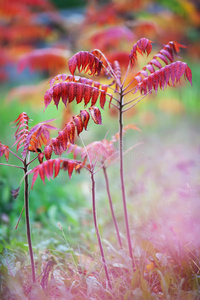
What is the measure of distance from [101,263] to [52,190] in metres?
1.95

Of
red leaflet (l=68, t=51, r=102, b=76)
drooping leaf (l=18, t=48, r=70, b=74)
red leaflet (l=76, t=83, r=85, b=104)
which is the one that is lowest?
red leaflet (l=76, t=83, r=85, b=104)

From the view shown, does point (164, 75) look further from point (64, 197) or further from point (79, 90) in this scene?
point (64, 197)

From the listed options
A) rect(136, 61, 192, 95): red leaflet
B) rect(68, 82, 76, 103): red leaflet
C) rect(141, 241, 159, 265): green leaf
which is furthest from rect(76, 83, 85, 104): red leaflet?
rect(141, 241, 159, 265): green leaf

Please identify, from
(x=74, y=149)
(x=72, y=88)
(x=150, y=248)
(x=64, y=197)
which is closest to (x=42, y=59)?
(x=64, y=197)

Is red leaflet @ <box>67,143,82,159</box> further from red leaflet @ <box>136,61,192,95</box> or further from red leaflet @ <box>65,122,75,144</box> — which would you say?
red leaflet @ <box>136,61,192,95</box>

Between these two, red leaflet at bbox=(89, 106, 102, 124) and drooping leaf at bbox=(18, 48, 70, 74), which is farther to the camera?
drooping leaf at bbox=(18, 48, 70, 74)

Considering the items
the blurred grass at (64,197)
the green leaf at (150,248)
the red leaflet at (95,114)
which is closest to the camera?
the red leaflet at (95,114)

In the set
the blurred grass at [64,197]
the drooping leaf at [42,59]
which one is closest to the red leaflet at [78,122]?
the blurred grass at [64,197]

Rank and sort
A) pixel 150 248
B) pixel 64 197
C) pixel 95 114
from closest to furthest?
pixel 95 114
pixel 150 248
pixel 64 197

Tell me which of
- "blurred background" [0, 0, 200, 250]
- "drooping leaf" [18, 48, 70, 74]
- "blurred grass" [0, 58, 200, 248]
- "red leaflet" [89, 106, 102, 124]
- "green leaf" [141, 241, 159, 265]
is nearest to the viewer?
"red leaflet" [89, 106, 102, 124]

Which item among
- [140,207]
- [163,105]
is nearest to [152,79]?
[140,207]

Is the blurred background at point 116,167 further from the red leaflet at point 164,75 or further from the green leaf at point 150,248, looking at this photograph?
the red leaflet at point 164,75

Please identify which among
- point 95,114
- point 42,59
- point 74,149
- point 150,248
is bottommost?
point 150,248

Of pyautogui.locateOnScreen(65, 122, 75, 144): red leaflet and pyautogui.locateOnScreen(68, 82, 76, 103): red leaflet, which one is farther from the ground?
pyautogui.locateOnScreen(68, 82, 76, 103): red leaflet
